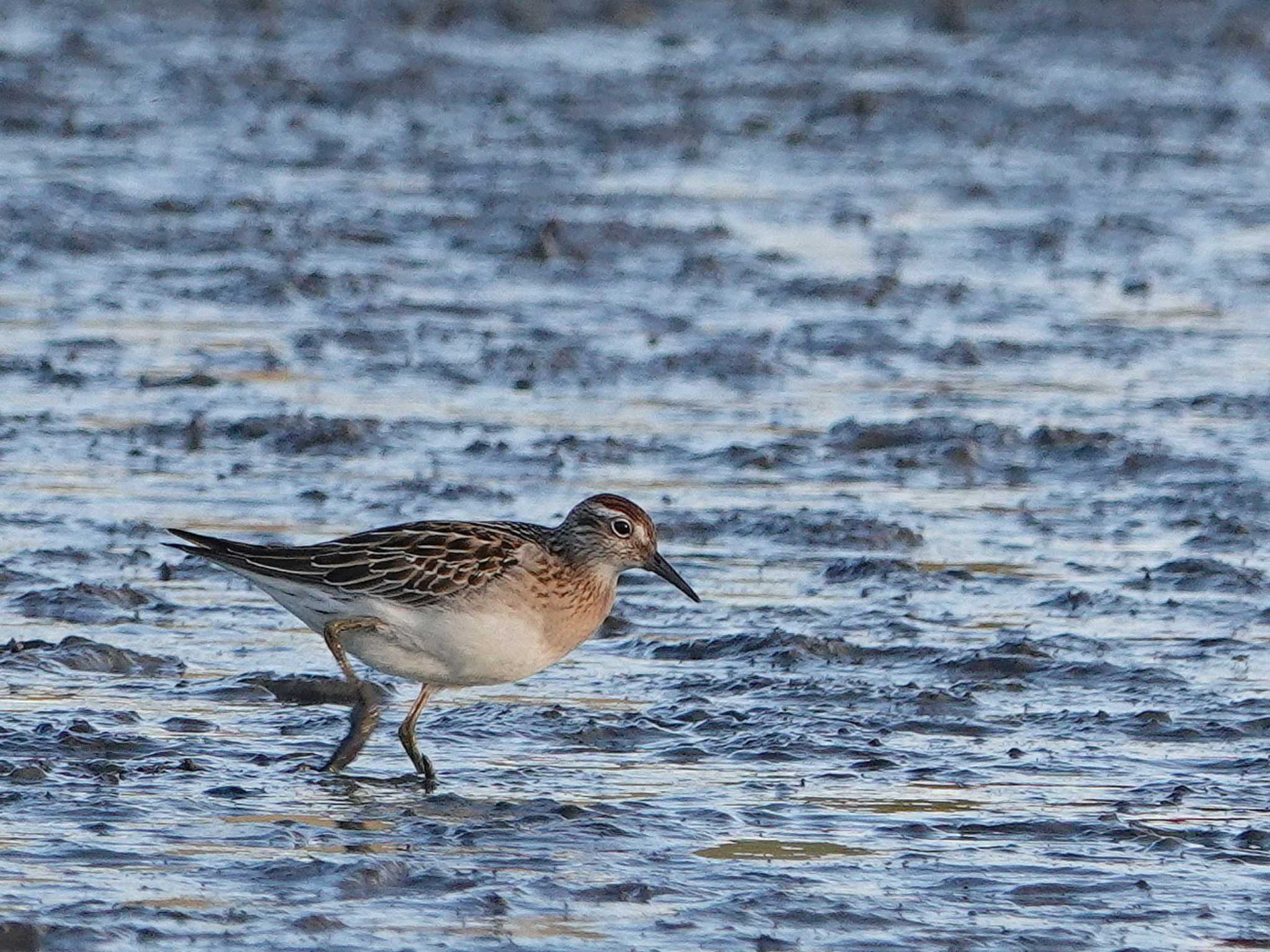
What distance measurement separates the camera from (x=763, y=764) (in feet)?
29.3

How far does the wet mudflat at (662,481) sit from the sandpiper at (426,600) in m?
0.30

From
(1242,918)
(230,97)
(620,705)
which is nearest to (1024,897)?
(1242,918)

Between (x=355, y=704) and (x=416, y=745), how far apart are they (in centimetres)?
25

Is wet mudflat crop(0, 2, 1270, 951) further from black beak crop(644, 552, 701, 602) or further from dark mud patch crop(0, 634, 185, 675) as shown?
black beak crop(644, 552, 701, 602)

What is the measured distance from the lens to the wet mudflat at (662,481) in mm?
Answer: 7703

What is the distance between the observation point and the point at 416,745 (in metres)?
8.99

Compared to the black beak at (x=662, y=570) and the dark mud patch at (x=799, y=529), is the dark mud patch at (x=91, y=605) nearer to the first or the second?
the black beak at (x=662, y=570)

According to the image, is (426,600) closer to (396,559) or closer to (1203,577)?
(396,559)

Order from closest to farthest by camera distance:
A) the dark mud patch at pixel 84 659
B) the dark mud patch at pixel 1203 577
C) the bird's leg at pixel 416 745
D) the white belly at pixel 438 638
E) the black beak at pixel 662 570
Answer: the bird's leg at pixel 416 745 → the white belly at pixel 438 638 → the black beak at pixel 662 570 → the dark mud patch at pixel 84 659 → the dark mud patch at pixel 1203 577

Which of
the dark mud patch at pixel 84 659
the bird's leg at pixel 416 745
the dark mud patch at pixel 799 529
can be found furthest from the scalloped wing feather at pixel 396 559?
the dark mud patch at pixel 799 529

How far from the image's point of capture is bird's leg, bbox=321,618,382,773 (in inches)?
346

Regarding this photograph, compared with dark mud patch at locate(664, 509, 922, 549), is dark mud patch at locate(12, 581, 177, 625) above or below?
below

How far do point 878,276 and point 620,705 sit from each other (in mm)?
8381

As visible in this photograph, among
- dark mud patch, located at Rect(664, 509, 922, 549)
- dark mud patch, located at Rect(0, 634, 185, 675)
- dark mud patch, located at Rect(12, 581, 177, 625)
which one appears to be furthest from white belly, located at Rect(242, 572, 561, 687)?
dark mud patch, located at Rect(664, 509, 922, 549)
